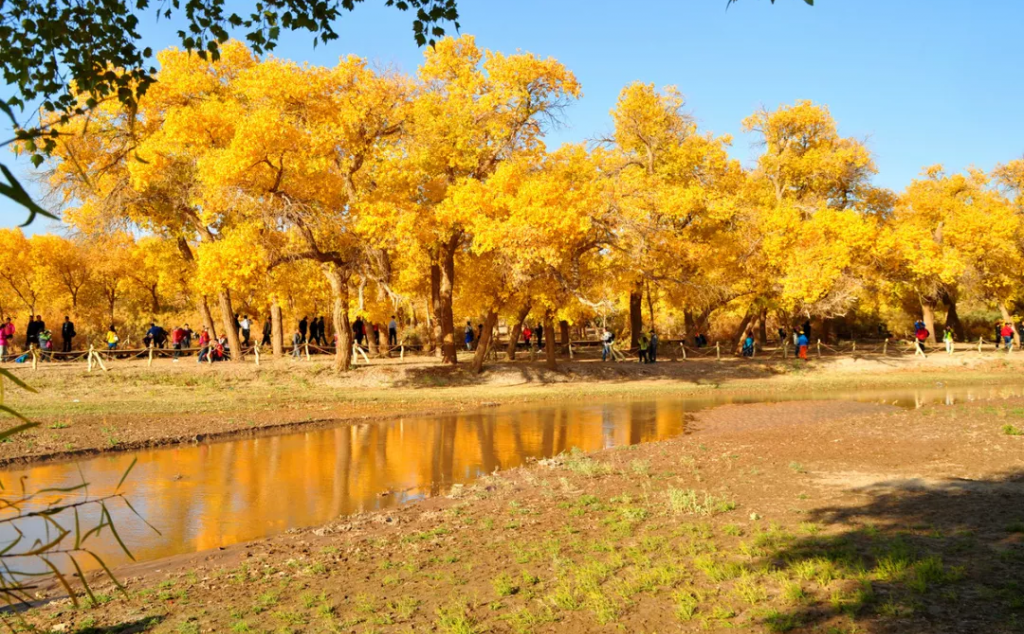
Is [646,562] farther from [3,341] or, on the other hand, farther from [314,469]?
[3,341]

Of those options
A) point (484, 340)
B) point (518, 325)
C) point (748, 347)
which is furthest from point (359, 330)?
point (748, 347)

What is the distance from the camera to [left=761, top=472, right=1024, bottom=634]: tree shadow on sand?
231 inches

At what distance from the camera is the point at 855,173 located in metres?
46.2

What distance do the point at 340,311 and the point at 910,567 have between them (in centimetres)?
2556

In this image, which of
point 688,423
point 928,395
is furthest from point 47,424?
point 928,395

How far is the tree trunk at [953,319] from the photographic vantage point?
1896 inches

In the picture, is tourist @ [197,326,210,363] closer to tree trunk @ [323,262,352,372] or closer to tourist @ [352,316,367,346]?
tree trunk @ [323,262,352,372]

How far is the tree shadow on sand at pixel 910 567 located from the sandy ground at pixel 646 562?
2 centimetres

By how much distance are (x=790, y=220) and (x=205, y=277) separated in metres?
25.6

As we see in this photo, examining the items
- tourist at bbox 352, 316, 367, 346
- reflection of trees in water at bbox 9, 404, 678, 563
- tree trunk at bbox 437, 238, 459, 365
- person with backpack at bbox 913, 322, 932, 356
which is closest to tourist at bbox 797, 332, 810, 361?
person with backpack at bbox 913, 322, 932, 356

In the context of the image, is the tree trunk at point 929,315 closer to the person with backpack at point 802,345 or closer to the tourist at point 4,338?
the person with backpack at point 802,345

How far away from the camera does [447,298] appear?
108ft

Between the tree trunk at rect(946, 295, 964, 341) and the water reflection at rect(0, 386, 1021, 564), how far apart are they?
25937mm

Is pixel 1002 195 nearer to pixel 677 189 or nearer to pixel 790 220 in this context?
pixel 790 220
